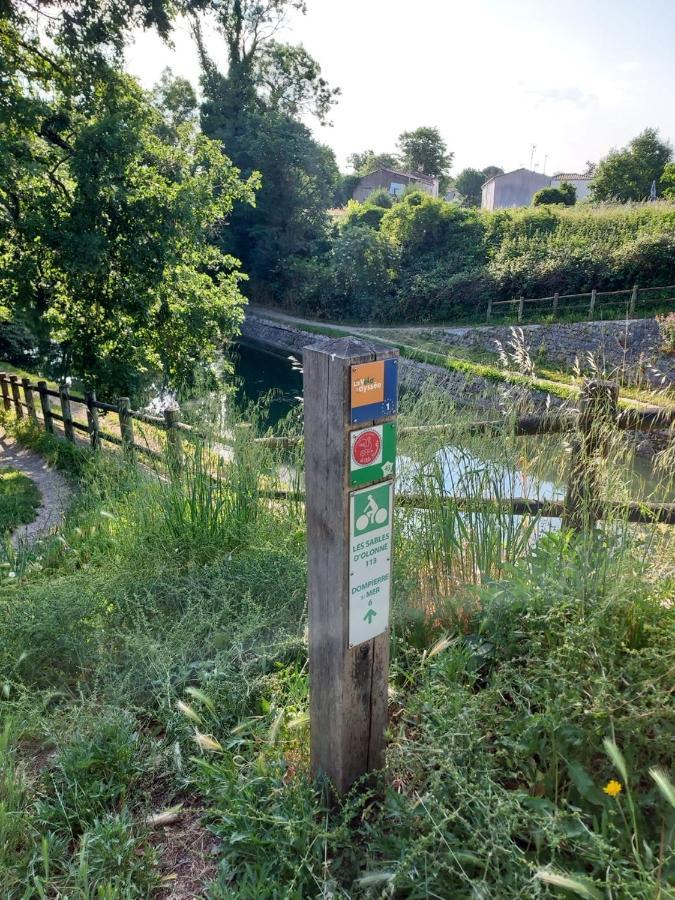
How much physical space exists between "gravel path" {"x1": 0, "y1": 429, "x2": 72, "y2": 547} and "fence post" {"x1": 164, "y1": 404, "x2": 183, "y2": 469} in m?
1.37

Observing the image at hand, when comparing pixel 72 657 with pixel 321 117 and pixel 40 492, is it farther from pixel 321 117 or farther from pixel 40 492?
pixel 321 117

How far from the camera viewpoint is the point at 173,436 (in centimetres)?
499

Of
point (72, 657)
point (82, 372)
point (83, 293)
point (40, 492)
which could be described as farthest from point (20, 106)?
point (72, 657)

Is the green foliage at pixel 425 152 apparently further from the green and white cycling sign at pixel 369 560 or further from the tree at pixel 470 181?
the green and white cycling sign at pixel 369 560

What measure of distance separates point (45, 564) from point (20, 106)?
707 centimetres

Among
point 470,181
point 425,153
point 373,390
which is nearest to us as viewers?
point 373,390

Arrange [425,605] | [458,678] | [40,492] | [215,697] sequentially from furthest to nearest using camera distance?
[40,492] → [425,605] → [215,697] → [458,678]

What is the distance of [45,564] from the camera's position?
13.5ft

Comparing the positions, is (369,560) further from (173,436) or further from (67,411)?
(67,411)

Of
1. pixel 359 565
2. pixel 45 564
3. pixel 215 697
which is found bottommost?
pixel 45 564

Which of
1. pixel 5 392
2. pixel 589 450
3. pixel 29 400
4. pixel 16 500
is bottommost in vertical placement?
pixel 16 500

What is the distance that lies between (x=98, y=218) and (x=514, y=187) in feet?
156

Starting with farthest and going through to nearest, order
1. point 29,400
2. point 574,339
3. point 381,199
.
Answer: point 381,199
point 574,339
point 29,400

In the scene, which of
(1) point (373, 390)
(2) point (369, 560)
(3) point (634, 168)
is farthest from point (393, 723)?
(3) point (634, 168)
